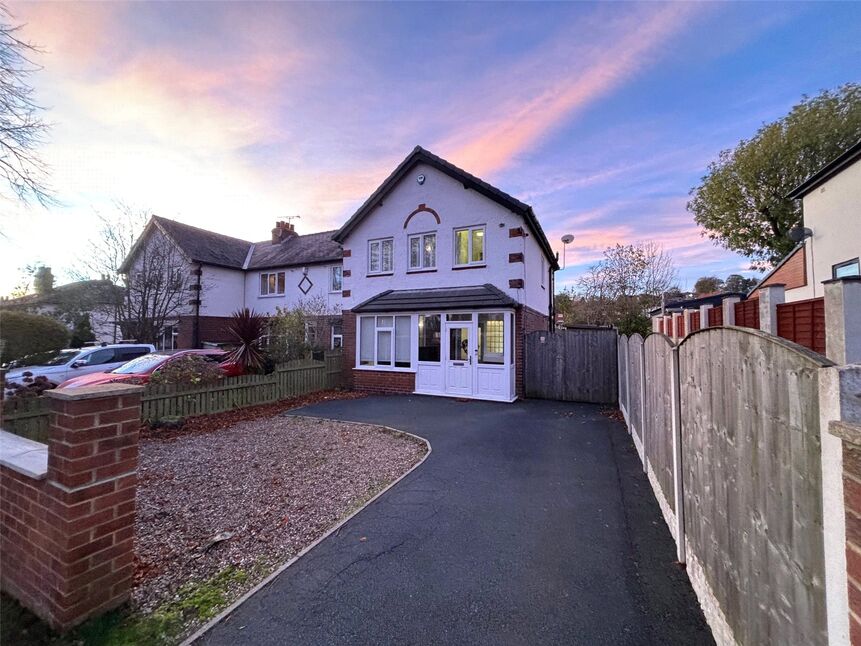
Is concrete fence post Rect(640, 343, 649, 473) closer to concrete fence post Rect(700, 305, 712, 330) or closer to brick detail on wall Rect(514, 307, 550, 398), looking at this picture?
concrete fence post Rect(700, 305, 712, 330)

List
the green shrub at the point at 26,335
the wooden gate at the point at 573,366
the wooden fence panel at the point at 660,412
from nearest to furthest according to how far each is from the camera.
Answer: the wooden fence panel at the point at 660,412
the green shrub at the point at 26,335
the wooden gate at the point at 573,366

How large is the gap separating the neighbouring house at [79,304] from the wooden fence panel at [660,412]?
2191cm

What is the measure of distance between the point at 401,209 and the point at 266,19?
289 inches

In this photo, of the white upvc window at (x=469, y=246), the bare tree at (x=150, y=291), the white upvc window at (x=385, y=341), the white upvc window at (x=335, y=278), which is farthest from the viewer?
the white upvc window at (x=335, y=278)

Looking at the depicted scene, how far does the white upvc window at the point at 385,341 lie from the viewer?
13.4 meters

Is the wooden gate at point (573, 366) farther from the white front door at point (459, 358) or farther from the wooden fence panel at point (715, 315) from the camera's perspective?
the wooden fence panel at point (715, 315)

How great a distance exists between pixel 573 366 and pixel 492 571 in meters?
9.57

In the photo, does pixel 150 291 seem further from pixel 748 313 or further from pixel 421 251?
pixel 748 313

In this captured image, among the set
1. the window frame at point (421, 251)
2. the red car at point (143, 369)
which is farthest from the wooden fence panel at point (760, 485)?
the window frame at point (421, 251)

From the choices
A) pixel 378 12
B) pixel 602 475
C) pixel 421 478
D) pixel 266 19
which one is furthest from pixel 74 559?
pixel 378 12

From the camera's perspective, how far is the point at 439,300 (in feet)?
40.3

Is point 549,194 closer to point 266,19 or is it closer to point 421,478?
point 266,19

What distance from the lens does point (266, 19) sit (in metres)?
7.36

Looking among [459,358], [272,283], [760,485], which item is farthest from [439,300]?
[272,283]
